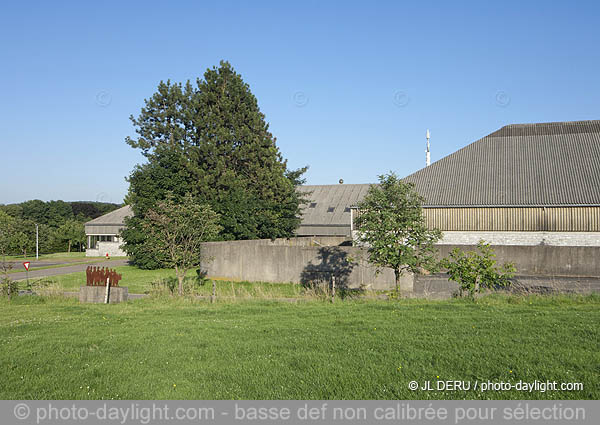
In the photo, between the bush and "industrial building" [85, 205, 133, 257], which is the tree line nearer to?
"industrial building" [85, 205, 133, 257]

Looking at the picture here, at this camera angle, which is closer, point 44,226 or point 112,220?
point 112,220

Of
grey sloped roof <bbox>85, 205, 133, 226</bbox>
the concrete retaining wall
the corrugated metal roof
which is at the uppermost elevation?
the corrugated metal roof

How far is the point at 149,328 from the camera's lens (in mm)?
10109

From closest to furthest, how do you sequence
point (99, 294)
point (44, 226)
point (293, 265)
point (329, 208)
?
point (99, 294), point (293, 265), point (329, 208), point (44, 226)

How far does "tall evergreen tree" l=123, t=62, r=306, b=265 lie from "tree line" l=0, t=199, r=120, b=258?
28.4ft

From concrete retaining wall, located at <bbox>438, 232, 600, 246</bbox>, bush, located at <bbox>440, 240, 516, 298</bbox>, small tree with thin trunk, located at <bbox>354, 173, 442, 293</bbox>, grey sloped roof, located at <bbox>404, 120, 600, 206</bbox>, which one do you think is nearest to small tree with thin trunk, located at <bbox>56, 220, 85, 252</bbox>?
grey sloped roof, located at <bbox>404, 120, 600, 206</bbox>

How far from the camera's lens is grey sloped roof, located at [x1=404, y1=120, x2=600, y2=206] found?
105 ft

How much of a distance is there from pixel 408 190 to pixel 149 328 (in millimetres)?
9148

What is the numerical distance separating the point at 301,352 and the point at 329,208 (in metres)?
48.5

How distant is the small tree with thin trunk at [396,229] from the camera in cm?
1491

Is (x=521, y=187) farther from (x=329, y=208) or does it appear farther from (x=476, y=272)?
(x=329, y=208)

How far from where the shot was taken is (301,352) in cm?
759

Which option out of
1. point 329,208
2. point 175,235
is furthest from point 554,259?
point 329,208

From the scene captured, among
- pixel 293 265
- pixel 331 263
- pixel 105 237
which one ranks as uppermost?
pixel 105 237
